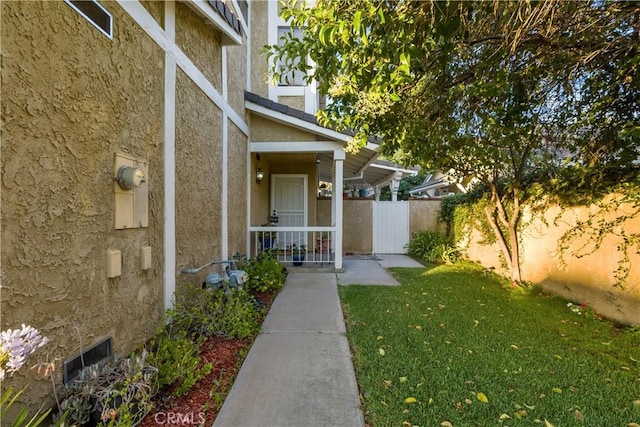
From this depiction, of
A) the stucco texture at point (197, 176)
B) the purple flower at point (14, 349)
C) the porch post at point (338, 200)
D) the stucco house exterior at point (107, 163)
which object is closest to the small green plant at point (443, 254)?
the porch post at point (338, 200)

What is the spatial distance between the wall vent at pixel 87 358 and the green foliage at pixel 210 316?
2.25 feet

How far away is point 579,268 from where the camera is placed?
4.65 m

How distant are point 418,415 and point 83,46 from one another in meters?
3.72

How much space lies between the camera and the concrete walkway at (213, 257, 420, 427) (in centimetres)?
216

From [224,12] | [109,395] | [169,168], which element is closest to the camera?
[109,395]

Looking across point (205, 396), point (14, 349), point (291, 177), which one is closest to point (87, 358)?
point (205, 396)

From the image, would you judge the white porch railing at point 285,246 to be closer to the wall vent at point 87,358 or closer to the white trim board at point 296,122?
the white trim board at point 296,122

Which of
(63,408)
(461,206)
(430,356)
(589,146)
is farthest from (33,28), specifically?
(461,206)

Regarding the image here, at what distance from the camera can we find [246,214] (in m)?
6.81

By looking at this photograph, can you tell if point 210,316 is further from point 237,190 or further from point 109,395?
point 237,190

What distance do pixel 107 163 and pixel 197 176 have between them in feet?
5.63

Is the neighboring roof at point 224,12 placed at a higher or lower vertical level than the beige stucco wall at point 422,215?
higher

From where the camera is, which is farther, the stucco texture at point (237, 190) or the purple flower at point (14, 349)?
the stucco texture at point (237, 190)

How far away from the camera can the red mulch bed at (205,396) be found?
2090 mm
